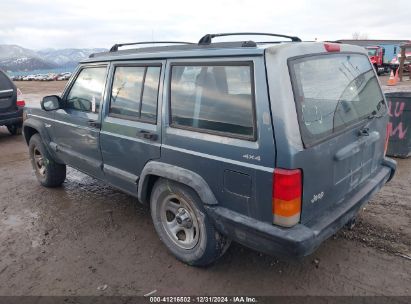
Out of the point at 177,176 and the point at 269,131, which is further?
the point at 177,176

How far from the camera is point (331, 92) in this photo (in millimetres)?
2623

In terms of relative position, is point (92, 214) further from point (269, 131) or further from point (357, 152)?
point (357, 152)

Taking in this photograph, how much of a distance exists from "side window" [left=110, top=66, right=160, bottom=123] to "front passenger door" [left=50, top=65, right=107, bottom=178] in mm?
247

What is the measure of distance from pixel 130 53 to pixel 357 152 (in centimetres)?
230

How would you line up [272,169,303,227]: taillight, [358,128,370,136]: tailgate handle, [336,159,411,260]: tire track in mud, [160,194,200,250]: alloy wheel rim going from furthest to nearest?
[336,159,411,260]: tire track in mud
[160,194,200,250]: alloy wheel rim
[358,128,370,136]: tailgate handle
[272,169,303,227]: taillight

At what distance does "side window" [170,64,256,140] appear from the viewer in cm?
239

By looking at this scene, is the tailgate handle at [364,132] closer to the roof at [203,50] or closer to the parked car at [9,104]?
the roof at [203,50]

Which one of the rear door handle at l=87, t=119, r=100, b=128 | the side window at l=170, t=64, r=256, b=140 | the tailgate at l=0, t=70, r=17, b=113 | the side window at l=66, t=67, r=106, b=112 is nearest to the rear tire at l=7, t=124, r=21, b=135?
the tailgate at l=0, t=70, r=17, b=113

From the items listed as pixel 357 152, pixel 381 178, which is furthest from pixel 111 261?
pixel 381 178

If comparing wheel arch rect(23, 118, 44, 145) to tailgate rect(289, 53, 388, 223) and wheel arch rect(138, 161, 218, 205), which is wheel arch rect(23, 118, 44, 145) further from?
tailgate rect(289, 53, 388, 223)

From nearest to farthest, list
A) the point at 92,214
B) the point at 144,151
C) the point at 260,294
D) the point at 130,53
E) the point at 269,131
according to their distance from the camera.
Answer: the point at 269,131, the point at 260,294, the point at 144,151, the point at 130,53, the point at 92,214

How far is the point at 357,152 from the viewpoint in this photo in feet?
8.99

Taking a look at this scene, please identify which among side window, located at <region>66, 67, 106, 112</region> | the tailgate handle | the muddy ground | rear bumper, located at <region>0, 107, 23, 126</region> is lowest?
the muddy ground

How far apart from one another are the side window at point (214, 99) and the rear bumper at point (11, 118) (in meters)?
6.64
